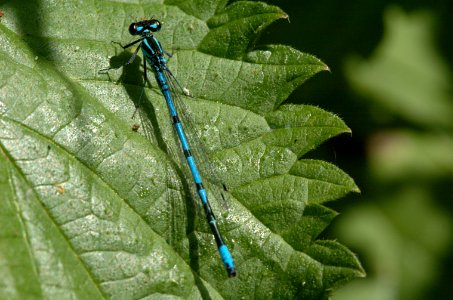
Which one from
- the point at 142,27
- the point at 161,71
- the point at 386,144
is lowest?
the point at 386,144

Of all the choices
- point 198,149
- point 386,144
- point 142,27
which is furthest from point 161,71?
point 386,144

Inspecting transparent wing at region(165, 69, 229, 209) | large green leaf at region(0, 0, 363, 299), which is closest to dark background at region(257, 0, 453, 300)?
large green leaf at region(0, 0, 363, 299)

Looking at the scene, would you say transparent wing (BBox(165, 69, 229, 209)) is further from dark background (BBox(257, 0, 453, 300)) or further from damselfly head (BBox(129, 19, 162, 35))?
dark background (BBox(257, 0, 453, 300))

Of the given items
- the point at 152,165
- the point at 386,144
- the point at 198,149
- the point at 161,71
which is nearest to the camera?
the point at 152,165

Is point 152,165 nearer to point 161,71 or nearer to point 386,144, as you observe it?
point 161,71

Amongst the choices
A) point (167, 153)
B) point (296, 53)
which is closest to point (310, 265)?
point (167, 153)
